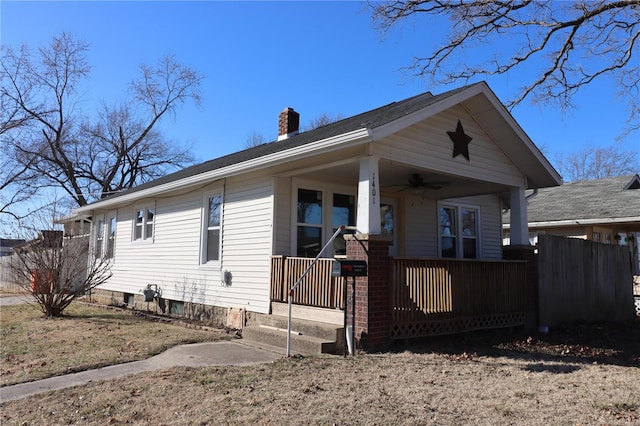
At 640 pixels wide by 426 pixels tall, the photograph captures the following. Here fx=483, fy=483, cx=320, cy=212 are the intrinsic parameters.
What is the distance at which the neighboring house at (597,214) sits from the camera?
15367mm

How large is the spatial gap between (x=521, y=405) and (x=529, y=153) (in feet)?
21.5

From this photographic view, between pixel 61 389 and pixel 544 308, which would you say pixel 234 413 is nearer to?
pixel 61 389

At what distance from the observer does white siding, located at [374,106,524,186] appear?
8.05 m

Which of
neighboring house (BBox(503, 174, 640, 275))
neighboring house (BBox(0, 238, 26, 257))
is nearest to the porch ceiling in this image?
neighboring house (BBox(503, 174, 640, 275))

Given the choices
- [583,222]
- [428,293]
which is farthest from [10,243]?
[583,222]

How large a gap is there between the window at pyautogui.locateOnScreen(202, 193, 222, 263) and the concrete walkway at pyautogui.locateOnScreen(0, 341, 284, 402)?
3.11 m

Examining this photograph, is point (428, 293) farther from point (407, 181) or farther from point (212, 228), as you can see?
point (212, 228)

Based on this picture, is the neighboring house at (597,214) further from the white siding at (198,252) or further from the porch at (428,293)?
the white siding at (198,252)

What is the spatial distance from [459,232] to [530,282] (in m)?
3.07

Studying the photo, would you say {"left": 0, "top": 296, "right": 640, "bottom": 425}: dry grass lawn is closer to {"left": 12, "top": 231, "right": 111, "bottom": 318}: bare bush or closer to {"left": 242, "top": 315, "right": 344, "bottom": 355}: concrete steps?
{"left": 242, "top": 315, "right": 344, "bottom": 355}: concrete steps

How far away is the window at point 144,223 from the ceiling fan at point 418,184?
277 inches

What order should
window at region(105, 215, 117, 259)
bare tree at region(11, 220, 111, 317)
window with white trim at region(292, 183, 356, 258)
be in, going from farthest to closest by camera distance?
window at region(105, 215, 117, 259), bare tree at region(11, 220, 111, 317), window with white trim at region(292, 183, 356, 258)

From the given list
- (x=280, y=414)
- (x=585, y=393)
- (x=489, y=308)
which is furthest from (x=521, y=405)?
(x=489, y=308)

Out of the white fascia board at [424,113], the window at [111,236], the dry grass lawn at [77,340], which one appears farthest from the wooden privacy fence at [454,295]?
the window at [111,236]
